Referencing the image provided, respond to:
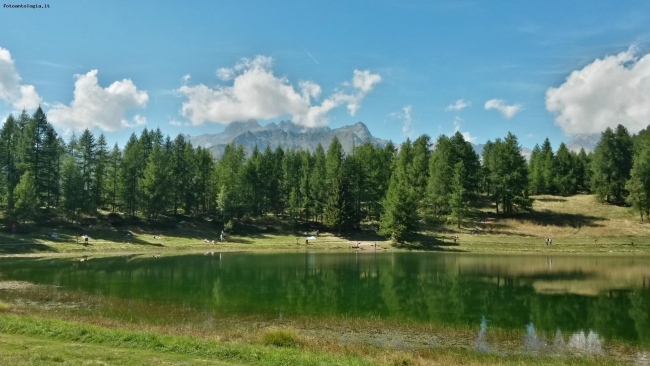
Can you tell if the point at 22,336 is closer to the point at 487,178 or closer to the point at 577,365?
the point at 577,365

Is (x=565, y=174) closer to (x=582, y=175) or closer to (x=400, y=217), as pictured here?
(x=582, y=175)

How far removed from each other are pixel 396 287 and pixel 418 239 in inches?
1807

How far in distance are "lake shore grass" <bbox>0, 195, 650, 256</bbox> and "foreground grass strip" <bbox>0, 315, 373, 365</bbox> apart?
55.0 metres

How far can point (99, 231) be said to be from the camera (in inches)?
3285

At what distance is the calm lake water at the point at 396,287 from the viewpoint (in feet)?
94.0

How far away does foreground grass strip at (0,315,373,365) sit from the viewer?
51.3ft

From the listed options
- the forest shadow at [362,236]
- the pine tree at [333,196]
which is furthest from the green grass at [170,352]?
the pine tree at [333,196]

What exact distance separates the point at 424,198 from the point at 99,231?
222 feet

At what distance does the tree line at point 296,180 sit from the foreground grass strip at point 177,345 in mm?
67291

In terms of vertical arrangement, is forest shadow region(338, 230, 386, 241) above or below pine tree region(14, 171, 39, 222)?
below

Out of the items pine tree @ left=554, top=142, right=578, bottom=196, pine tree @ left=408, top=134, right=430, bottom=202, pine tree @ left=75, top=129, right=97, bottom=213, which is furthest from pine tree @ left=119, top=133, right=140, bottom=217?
pine tree @ left=554, top=142, right=578, bottom=196

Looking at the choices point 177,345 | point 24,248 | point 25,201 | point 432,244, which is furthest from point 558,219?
point 25,201

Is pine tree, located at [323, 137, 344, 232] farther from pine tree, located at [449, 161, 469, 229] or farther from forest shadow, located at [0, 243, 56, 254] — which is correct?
forest shadow, located at [0, 243, 56, 254]

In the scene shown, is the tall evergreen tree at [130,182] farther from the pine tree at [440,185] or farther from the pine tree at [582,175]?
the pine tree at [582,175]
